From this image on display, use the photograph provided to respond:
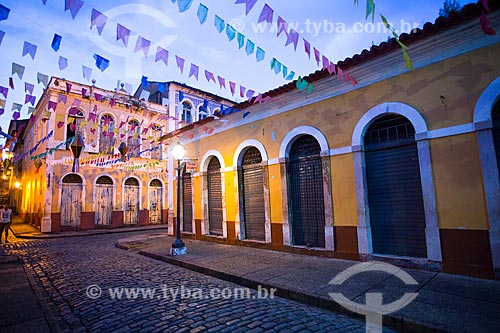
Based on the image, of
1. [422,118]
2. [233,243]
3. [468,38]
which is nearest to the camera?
[468,38]

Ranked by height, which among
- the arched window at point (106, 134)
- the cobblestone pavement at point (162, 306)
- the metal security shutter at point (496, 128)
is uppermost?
the arched window at point (106, 134)

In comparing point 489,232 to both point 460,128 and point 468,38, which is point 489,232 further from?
point 468,38

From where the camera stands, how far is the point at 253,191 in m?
8.86

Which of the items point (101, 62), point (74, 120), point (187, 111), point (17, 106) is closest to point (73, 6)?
point (101, 62)

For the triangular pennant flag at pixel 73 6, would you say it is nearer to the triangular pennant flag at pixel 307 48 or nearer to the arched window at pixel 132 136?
the triangular pennant flag at pixel 307 48

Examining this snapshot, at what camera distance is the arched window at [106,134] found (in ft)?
53.3

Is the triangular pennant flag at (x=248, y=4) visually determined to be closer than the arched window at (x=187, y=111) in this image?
Yes

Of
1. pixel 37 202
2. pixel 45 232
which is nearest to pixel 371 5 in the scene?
pixel 45 232

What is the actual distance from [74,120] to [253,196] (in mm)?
12244

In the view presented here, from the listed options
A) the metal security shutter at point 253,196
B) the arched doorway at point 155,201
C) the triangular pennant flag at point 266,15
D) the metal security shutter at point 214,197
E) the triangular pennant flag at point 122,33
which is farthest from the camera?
the arched doorway at point 155,201

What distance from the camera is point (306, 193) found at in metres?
7.45

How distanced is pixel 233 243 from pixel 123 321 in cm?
566

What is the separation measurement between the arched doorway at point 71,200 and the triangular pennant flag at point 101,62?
1289cm

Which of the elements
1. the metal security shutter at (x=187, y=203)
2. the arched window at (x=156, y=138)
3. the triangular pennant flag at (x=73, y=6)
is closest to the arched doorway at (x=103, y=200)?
the arched window at (x=156, y=138)
